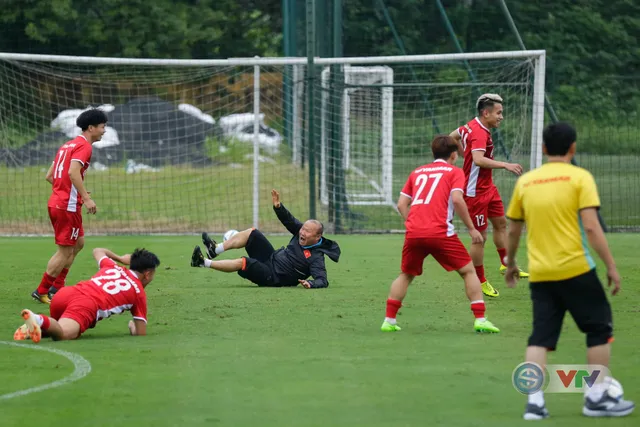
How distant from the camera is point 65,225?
34.1 feet

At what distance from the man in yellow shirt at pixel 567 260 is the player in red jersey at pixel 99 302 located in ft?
11.4

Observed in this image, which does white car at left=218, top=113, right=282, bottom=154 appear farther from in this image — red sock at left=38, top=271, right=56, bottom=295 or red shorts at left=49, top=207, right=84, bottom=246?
red sock at left=38, top=271, right=56, bottom=295

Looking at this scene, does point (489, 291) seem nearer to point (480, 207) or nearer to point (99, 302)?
point (480, 207)

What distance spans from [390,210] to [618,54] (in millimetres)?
11576

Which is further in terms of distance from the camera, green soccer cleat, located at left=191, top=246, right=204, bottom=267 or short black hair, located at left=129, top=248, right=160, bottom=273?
green soccer cleat, located at left=191, top=246, right=204, bottom=267

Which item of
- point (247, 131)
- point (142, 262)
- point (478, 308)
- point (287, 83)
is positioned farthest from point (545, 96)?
point (247, 131)

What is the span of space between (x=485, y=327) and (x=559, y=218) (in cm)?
269

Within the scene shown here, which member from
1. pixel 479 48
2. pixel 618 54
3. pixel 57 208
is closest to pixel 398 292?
pixel 57 208

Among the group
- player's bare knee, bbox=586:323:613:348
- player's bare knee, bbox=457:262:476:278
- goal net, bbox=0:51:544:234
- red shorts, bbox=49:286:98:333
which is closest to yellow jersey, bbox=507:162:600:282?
player's bare knee, bbox=586:323:613:348

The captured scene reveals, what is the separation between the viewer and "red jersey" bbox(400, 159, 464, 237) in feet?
27.0

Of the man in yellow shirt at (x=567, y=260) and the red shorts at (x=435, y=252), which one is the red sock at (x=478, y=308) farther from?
the man in yellow shirt at (x=567, y=260)

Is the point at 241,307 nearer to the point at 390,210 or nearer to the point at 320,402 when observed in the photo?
the point at 320,402

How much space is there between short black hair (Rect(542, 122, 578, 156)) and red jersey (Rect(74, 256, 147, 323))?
362 cm

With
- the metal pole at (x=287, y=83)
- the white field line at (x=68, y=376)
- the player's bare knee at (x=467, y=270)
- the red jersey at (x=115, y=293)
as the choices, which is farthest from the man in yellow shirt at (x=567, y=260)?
the metal pole at (x=287, y=83)
